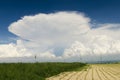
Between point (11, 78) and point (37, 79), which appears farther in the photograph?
point (37, 79)

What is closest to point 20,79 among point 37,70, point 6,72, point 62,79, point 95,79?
point 6,72

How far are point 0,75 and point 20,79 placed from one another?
1737mm

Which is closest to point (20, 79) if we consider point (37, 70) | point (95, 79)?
point (95, 79)

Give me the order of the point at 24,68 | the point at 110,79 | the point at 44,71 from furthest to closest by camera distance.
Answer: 1. the point at 44,71
2. the point at 24,68
3. the point at 110,79

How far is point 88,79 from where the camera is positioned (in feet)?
80.5

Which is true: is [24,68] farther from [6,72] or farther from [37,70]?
[6,72]

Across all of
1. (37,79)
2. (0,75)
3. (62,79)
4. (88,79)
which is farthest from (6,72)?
(88,79)

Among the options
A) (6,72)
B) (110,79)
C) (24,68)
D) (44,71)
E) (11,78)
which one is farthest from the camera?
(44,71)

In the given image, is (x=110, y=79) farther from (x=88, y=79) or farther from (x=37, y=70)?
(x=37, y=70)

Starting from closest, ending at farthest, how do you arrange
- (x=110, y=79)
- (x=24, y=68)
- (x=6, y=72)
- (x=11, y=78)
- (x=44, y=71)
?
1. (x=11, y=78)
2. (x=6, y=72)
3. (x=110, y=79)
4. (x=24, y=68)
5. (x=44, y=71)

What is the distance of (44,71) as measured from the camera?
32.2 meters

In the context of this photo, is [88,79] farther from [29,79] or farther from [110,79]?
[29,79]

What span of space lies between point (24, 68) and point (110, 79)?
10.2m

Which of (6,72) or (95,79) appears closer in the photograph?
(6,72)
